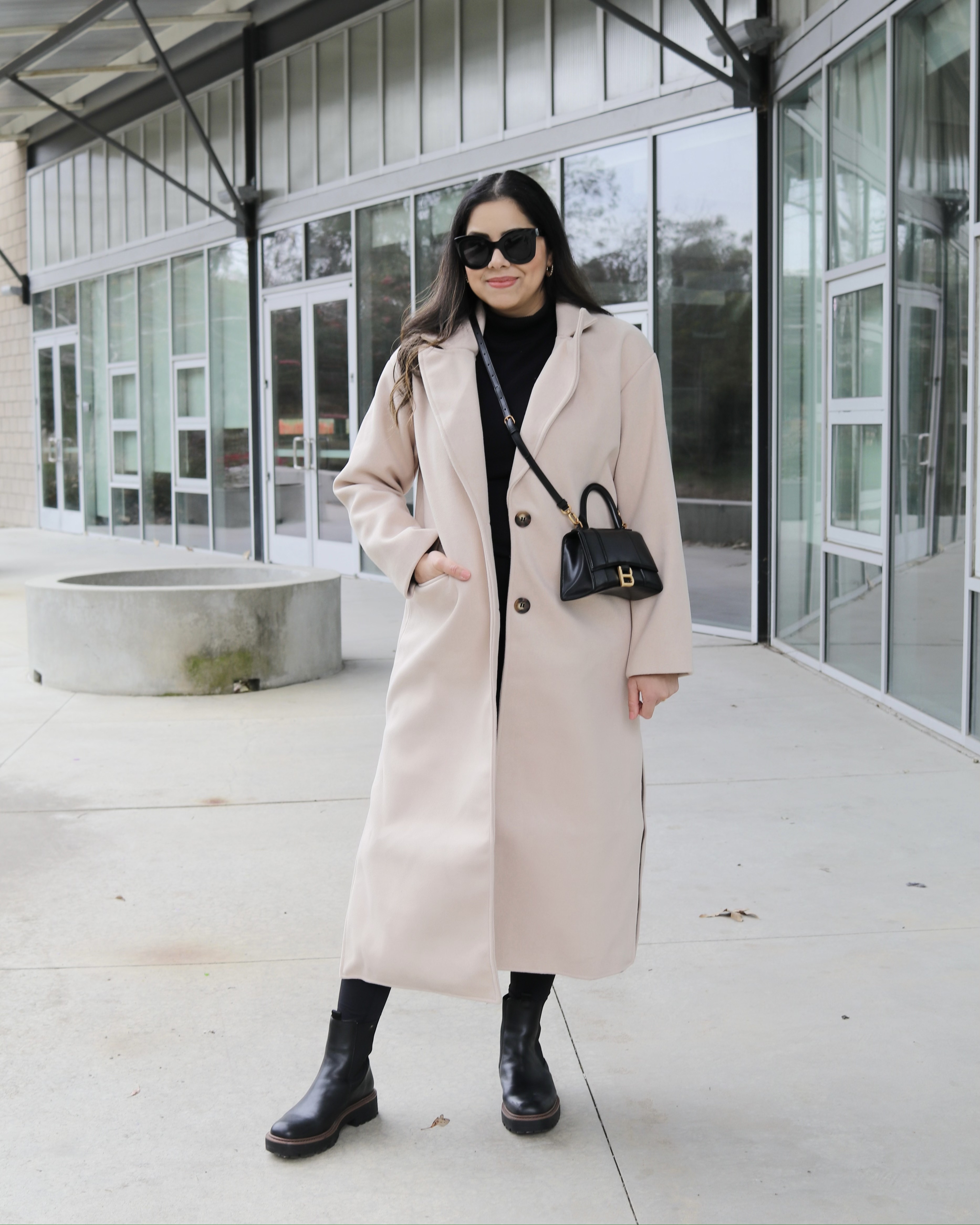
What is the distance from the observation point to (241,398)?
1625cm

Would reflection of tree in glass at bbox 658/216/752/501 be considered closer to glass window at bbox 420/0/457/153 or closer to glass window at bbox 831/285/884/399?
glass window at bbox 831/285/884/399

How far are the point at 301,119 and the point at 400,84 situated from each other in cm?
189

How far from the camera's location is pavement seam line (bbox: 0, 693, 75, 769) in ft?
20.1

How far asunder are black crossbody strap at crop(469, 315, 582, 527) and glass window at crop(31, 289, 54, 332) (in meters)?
20.2

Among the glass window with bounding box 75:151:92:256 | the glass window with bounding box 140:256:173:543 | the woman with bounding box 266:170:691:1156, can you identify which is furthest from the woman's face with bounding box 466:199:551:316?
the glass window with bounding box 75:151:92:256

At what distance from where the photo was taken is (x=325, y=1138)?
266cm

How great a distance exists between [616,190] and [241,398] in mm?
6948

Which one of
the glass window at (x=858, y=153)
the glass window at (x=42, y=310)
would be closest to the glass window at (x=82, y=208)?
the glass window at (x=42, y=310)

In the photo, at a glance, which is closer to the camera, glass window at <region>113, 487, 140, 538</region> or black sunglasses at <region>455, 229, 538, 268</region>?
black sunglasses at <region>455, 229, 538, 268</region>

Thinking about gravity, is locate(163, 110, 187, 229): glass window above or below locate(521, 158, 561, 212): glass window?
above

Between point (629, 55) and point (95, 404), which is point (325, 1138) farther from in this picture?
point (95, 404)

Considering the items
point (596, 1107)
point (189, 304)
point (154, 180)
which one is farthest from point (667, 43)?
point (154, 180)

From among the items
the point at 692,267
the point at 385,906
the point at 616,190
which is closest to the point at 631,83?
the point at 616,190

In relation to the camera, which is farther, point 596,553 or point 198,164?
point 198,164
